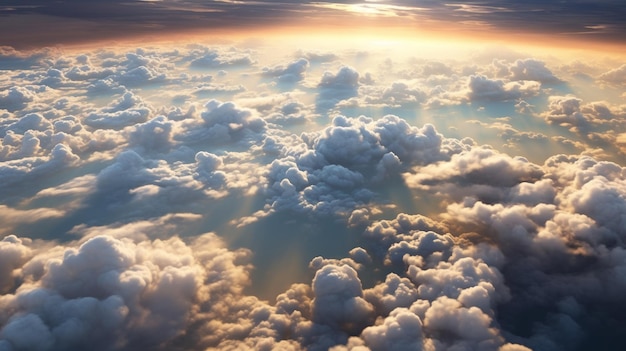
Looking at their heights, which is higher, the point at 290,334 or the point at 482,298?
the point at 482,298

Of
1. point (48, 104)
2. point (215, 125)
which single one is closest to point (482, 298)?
point (215, 125)

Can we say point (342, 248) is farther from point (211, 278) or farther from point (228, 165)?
point (228, 165)

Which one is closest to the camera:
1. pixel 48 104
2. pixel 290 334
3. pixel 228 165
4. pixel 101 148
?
pixel 290 334

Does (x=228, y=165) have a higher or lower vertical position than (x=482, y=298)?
lower

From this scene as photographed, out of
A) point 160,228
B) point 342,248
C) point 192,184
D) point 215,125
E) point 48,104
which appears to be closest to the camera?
point 342,248

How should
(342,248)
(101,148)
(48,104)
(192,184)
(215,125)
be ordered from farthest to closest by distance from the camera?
(48,104) → (215,125) → (101,148) → (192,184) → (342,248)

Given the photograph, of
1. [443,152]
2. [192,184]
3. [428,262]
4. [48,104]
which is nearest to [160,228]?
[192,184]

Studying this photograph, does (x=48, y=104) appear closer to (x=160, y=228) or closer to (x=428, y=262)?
(x=160, y=228)

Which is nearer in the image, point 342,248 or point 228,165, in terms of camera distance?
point 342,248

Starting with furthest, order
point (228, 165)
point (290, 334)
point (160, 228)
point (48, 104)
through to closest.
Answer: point (48, 104) < point (228, 165) < point (160, 228) < point (290, 334)
